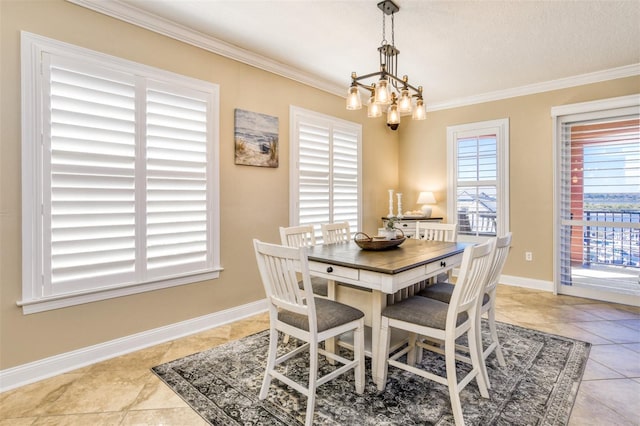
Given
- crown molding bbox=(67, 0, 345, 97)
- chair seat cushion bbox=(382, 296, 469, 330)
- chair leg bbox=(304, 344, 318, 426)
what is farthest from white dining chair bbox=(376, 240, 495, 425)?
crown molding bbox=(67, 0, 345, 97)

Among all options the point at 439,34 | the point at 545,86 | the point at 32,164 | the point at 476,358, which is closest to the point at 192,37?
the point at 32,164

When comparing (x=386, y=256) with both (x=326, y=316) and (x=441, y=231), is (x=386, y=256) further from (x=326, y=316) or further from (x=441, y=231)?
(x=441, y=231)

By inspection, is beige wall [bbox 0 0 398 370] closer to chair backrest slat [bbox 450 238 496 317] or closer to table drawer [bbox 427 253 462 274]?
table drawer [bbox 427 253 462 274]

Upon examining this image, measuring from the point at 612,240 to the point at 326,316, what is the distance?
3.94 meters

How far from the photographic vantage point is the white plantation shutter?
3.94 m

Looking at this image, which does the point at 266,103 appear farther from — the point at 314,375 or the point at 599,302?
the point at 599,302

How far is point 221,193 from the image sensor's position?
3.21 metres

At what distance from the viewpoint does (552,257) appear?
14.2 feet

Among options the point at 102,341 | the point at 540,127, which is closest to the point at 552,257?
the point at 540,127

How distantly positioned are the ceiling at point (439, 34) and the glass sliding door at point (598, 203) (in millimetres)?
613

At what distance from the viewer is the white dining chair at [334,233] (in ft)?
10.6

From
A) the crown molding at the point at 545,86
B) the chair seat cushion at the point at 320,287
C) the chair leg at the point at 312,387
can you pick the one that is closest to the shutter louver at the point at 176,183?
the chair seat cushion at the point at 320,287

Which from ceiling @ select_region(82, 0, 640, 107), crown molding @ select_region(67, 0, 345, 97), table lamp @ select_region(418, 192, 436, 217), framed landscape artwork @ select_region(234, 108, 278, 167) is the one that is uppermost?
ceiling @ select_region(82, 0, 640, 107)

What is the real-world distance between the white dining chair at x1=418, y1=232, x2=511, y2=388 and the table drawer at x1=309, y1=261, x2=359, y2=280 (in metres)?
0.79
